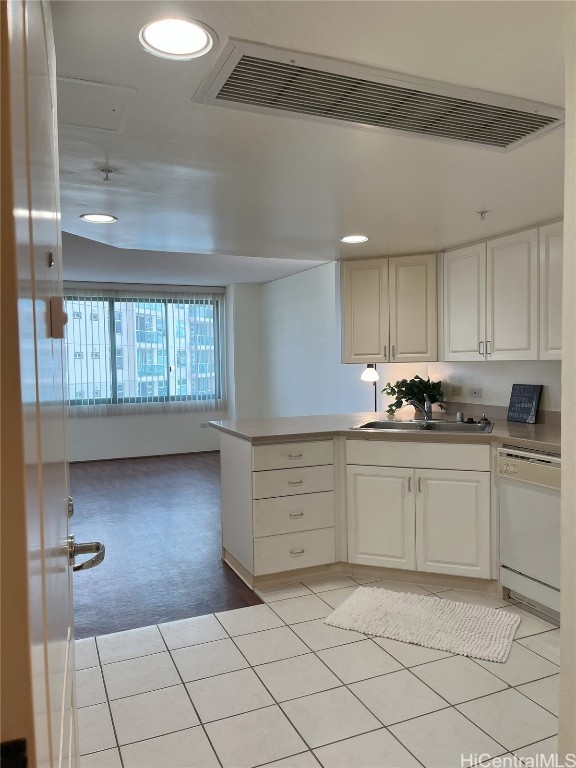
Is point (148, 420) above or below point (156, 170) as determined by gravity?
below

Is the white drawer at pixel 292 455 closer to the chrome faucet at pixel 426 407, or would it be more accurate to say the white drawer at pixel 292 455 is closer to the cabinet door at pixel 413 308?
the chrome faucet at pixel 426 407

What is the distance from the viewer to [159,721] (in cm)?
204

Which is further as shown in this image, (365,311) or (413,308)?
(365,311)

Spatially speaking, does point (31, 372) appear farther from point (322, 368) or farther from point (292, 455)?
point (322, 368)

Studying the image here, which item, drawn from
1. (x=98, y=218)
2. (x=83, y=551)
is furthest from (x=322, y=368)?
(x=83, y=551)

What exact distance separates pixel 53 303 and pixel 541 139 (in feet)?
6.37

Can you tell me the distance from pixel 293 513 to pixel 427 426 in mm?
1168

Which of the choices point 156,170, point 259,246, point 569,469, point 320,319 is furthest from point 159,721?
point 320,319

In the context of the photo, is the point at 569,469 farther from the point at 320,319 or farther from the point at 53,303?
the point at 320,319

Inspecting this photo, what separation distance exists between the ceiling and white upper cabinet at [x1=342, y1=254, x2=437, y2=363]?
178 mm

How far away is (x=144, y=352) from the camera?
8008mm

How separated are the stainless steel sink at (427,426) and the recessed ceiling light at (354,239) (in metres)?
1.22

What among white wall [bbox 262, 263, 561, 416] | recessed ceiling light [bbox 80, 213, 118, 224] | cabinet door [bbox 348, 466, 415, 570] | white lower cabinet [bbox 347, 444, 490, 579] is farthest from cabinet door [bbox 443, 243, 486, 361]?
recessed ceiling light [bbox 80, 213, 118, 224]

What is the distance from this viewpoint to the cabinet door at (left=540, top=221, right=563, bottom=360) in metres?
3.07
